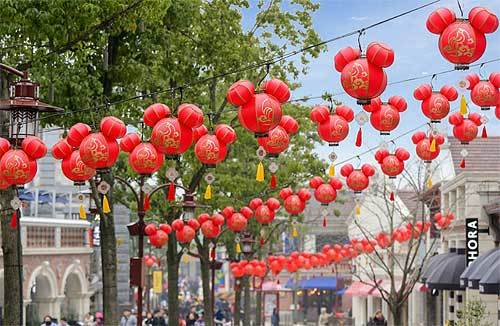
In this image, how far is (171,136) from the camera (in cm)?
1736

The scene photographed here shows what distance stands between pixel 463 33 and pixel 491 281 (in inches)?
515

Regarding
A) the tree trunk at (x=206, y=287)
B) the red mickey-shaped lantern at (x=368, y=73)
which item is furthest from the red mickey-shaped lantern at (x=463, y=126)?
the tree trunk at (x=206, y=287)

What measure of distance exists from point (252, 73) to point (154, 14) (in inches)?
390

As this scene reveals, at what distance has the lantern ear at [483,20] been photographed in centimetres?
1493

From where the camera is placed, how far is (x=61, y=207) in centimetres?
6025

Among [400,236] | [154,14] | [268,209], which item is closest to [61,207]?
[400,236]

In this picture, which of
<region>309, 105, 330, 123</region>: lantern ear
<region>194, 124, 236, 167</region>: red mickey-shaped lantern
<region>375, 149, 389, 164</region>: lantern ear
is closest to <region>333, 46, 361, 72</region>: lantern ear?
<region>309, 105, 330, 123</region>: lantern ear

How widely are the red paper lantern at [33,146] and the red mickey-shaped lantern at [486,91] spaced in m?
7.09

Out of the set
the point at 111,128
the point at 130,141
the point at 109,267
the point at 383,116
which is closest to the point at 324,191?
the point at 109,267

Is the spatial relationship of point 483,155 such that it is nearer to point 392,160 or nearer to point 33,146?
point 392,160

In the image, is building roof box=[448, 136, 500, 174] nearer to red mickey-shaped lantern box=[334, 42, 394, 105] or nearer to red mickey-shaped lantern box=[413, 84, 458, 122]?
red mickey-shaped lantern box=[413, 84, 458, 122]

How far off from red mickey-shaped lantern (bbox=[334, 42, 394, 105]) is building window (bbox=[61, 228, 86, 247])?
3827 cm

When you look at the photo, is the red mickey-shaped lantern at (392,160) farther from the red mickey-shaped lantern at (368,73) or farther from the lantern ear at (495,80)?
the red mickey-shaped lantern at (368,73)

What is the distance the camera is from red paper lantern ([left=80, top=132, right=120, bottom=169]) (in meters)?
17.7
